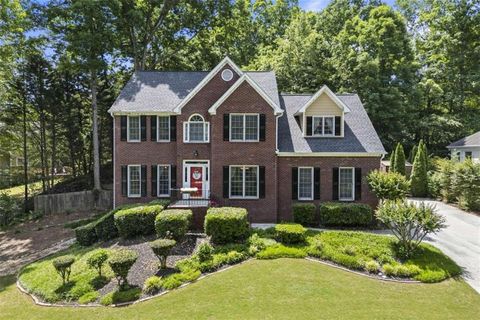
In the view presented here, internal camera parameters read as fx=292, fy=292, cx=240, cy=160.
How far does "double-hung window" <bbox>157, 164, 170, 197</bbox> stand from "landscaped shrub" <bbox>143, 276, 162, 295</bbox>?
7.84 metres

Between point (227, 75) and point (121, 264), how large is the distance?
11.8 meters

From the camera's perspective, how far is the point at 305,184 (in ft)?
53.7

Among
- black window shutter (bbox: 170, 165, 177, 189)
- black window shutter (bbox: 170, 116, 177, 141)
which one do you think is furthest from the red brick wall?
black window shutter (bbox: 170, 116, 177, 141)

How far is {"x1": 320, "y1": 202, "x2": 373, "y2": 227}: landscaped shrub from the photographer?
1488 centimetres

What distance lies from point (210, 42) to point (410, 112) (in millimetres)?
23306

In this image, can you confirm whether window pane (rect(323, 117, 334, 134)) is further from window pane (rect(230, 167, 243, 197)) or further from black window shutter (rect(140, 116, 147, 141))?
black window shutter (rect(140, 116, 147, 141))

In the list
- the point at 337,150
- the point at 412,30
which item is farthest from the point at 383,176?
the point at 412,30

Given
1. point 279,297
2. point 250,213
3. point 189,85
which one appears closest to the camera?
point 279,297

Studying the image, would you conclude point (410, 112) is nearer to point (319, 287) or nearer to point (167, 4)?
point (167, 4)

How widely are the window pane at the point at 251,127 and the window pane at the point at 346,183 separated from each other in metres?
5.18

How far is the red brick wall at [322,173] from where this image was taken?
15.9 m

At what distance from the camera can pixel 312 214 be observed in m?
15.3

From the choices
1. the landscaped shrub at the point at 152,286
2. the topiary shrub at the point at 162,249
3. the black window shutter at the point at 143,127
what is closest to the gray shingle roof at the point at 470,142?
the black window shutter at the point at 143,127

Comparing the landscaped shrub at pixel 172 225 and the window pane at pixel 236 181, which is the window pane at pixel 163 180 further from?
the landscaped shrub at pixel 172 225
